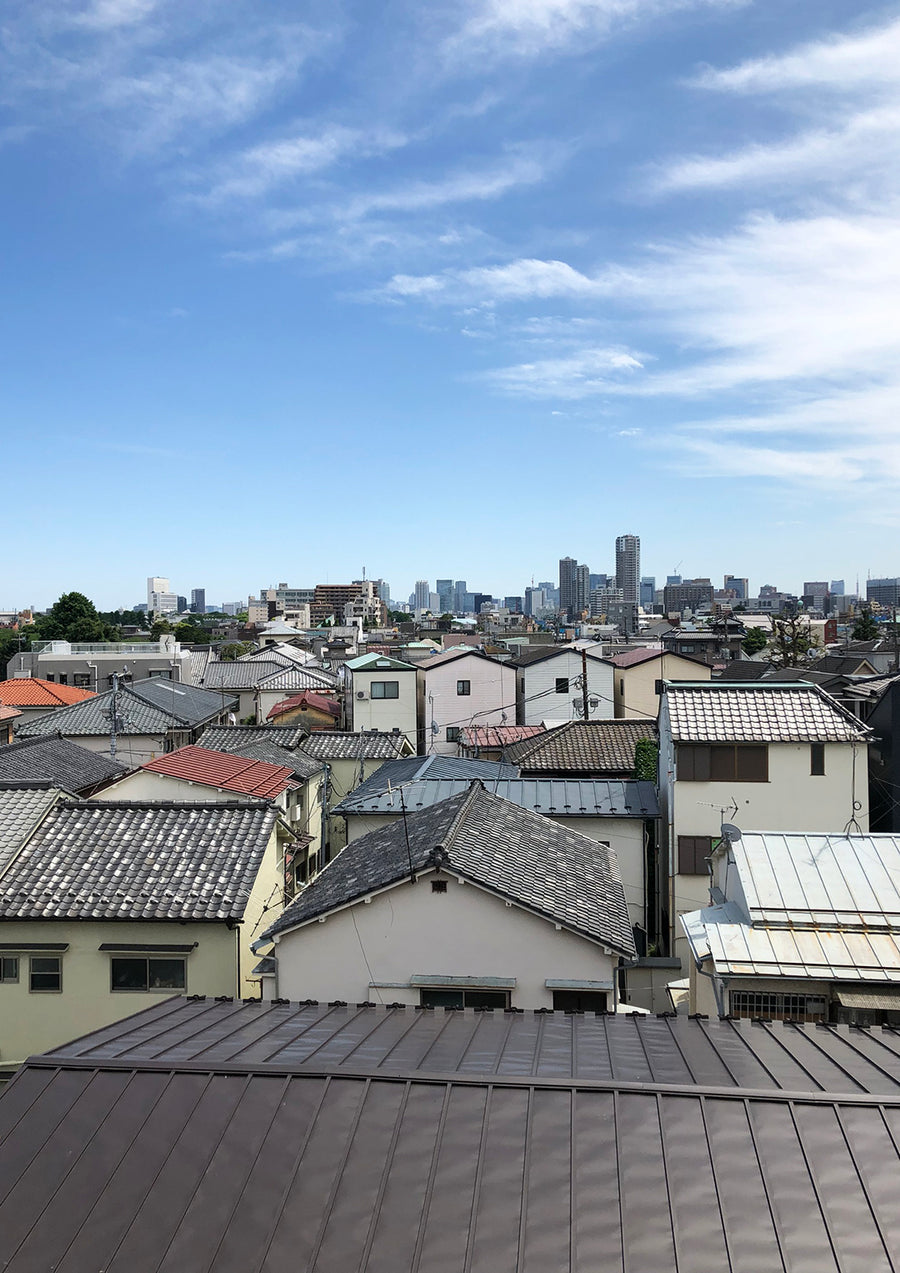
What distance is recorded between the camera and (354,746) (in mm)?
31969

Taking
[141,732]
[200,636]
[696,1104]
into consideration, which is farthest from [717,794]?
[200,636]

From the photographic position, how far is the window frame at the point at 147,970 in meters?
14.2

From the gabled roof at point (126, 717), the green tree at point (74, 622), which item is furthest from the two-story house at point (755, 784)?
the green tree at point (74, 622)

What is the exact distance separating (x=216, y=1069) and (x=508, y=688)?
4134 centimetres

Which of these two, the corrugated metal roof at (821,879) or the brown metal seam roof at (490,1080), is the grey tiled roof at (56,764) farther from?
the corrugated metal roof at (821,879)

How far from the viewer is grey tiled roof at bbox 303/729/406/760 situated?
31.4 metres

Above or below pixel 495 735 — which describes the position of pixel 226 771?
above

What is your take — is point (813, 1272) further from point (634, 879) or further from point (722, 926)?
point (634, 879)

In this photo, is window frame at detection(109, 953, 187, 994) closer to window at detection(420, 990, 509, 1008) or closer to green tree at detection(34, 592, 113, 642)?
window at detection(420, 990, 509, 1008)

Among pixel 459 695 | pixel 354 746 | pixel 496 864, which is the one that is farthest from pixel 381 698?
pixel 496 864

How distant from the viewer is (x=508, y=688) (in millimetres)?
47438

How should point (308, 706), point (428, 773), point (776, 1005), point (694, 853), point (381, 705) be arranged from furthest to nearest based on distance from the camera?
point (308, 706) → point (381, 705) → point (428, 773) → point (694, 853) → point (776, 1005)

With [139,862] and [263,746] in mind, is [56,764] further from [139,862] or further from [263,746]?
[139,862]

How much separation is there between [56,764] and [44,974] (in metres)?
12.6
